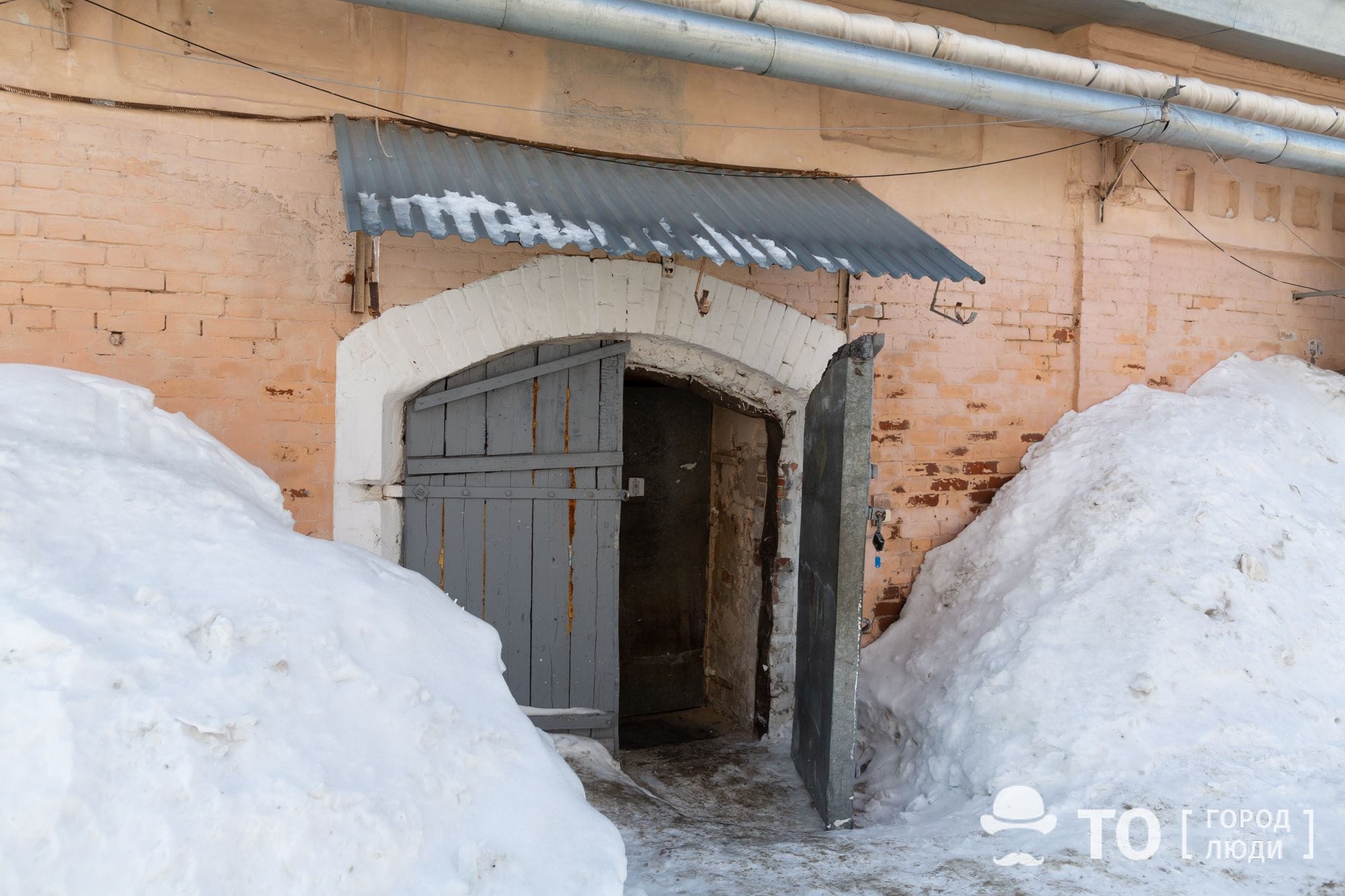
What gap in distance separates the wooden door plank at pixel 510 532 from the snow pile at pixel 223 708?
143 centimetres

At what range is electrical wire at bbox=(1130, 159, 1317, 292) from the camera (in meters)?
5.35

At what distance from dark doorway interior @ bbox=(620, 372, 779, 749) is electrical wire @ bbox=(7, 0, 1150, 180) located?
171cm

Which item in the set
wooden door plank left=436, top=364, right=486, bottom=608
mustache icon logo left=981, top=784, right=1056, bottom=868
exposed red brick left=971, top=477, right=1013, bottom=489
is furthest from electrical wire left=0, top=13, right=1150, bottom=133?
mustache icon logo left=981, top=784, right=1056, bottom=868

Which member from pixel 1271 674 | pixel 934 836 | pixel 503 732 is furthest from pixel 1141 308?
pixel 503 732

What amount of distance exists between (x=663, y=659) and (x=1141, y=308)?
3.67 meters

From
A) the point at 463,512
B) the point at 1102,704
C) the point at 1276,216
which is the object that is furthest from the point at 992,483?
the point at 463,512

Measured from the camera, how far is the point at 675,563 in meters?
6.25

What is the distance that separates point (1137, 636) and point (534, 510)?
2.66 m

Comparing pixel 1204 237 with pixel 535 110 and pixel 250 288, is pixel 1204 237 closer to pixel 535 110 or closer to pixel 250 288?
pixel 535 110

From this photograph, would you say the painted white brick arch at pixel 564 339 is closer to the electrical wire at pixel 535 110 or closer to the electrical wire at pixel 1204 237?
the electrical wire at pixel 535 110

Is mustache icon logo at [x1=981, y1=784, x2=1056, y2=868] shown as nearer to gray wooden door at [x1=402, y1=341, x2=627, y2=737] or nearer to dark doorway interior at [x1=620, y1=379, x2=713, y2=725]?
gray wooden door at [x1=402, y1=341, x2=627, y2=737]

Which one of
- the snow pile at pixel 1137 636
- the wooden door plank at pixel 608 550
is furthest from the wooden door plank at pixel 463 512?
the snow pile at pixel 1137 636

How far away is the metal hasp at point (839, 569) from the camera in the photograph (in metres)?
3.62

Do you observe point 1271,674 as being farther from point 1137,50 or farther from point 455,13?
point 455,13
